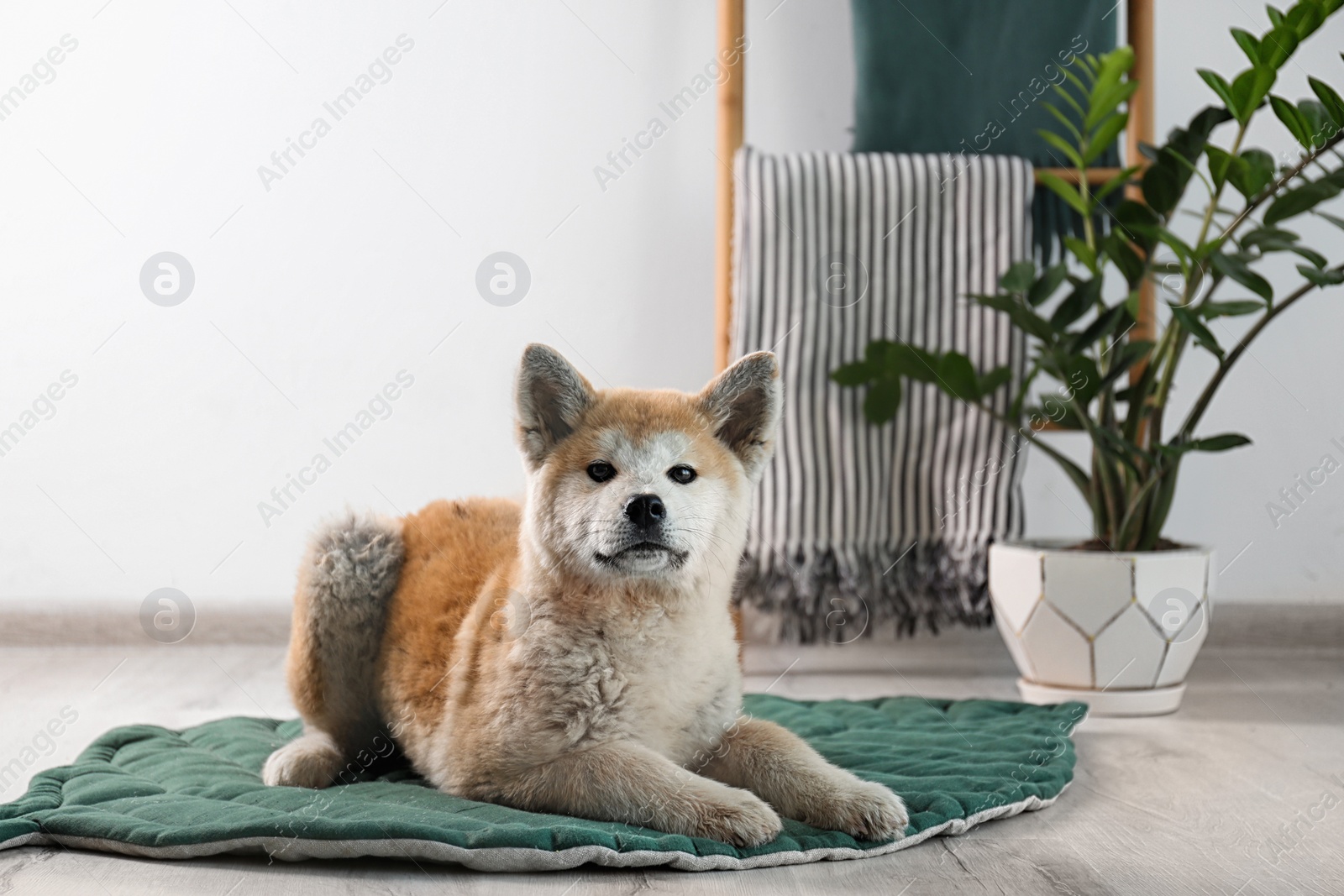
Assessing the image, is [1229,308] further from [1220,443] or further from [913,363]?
[913,363]

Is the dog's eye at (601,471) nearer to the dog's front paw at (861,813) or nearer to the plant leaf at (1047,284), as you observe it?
the dog's front paw at (861,813)

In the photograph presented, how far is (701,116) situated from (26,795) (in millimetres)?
2135

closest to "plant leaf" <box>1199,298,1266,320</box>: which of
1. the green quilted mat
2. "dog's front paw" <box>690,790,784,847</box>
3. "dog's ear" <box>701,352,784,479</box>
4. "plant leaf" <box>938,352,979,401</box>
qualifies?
"plant leaf" <box>938,352,979,401</box>

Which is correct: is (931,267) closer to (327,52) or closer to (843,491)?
(843,491)

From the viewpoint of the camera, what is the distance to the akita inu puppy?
1298 millimetres

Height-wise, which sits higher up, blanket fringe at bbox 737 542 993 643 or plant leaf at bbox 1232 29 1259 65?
plant leaf at bbox 1232 29 1259 65

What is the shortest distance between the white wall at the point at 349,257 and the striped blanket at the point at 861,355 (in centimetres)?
36

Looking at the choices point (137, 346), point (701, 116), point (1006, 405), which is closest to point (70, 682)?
point (137, 346)

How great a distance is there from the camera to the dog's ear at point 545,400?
4.60ft

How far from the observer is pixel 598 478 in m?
1.37

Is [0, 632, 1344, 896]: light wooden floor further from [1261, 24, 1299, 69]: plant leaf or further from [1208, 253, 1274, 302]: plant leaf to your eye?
[1261, 24, 1299, 69]: plant leaf

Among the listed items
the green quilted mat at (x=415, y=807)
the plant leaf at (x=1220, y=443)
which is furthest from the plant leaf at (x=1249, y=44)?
the green quilted mat at (x=415, y=807)

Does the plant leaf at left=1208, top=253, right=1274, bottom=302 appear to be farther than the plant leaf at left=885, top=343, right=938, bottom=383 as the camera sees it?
No

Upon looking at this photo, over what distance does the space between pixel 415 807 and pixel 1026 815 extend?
83 cm
